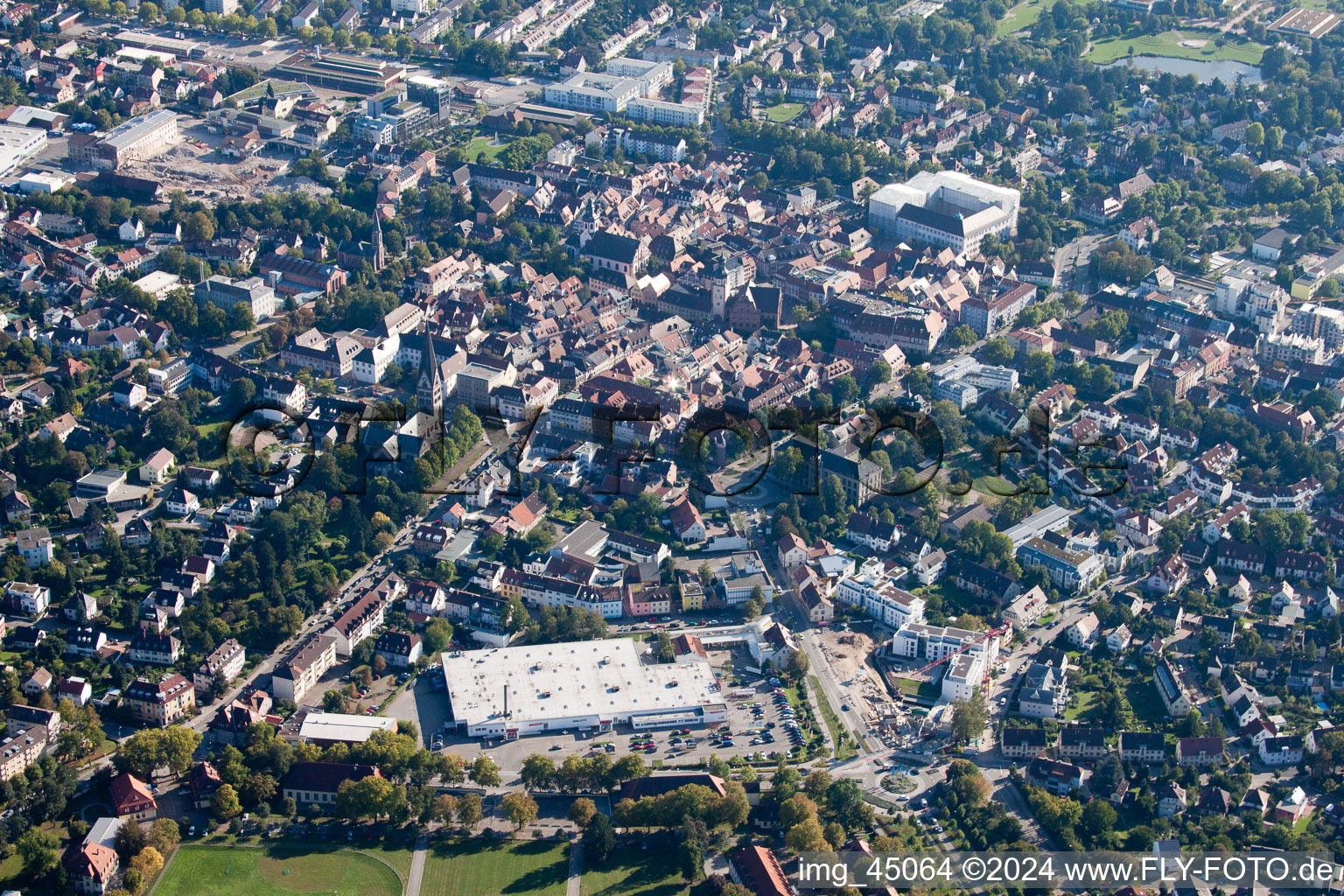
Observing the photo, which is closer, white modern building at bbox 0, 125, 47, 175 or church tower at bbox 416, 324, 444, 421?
church tower at bbox 416, 324, 444, 421

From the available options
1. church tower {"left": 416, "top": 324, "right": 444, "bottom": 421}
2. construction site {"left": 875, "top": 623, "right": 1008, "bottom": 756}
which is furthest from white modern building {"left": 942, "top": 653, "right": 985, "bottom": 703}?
church tower {"left": 416, "top": 324, "right": 444, "bottom": 421}

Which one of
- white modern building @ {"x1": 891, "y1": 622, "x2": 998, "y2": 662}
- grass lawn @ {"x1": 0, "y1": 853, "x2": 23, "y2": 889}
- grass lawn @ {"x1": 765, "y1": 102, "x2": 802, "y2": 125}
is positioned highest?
grass lawn @ {"x1": 765, "y1": 102, "x2": 802, "y2": 125}

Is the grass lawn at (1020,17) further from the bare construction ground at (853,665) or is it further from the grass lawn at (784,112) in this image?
the bare construction ground at (853,665)

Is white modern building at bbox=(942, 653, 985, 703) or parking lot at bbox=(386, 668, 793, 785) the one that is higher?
white modern building at bbox=(942, 653, 985, 703)

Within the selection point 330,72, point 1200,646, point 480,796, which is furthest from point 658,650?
point 330,72

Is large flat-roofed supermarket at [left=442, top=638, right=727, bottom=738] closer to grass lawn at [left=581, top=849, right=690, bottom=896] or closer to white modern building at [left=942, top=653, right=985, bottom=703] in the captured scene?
grass lawn at [left=581, top=849, right=690, bottom=896]

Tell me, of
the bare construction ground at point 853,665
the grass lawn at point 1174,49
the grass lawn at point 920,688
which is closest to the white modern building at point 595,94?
the grass lawn at point 1174,49

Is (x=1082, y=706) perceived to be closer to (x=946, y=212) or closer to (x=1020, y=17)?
(x=946, y=212)

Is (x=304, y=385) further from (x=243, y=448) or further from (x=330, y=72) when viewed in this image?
(x=330, y=72)
